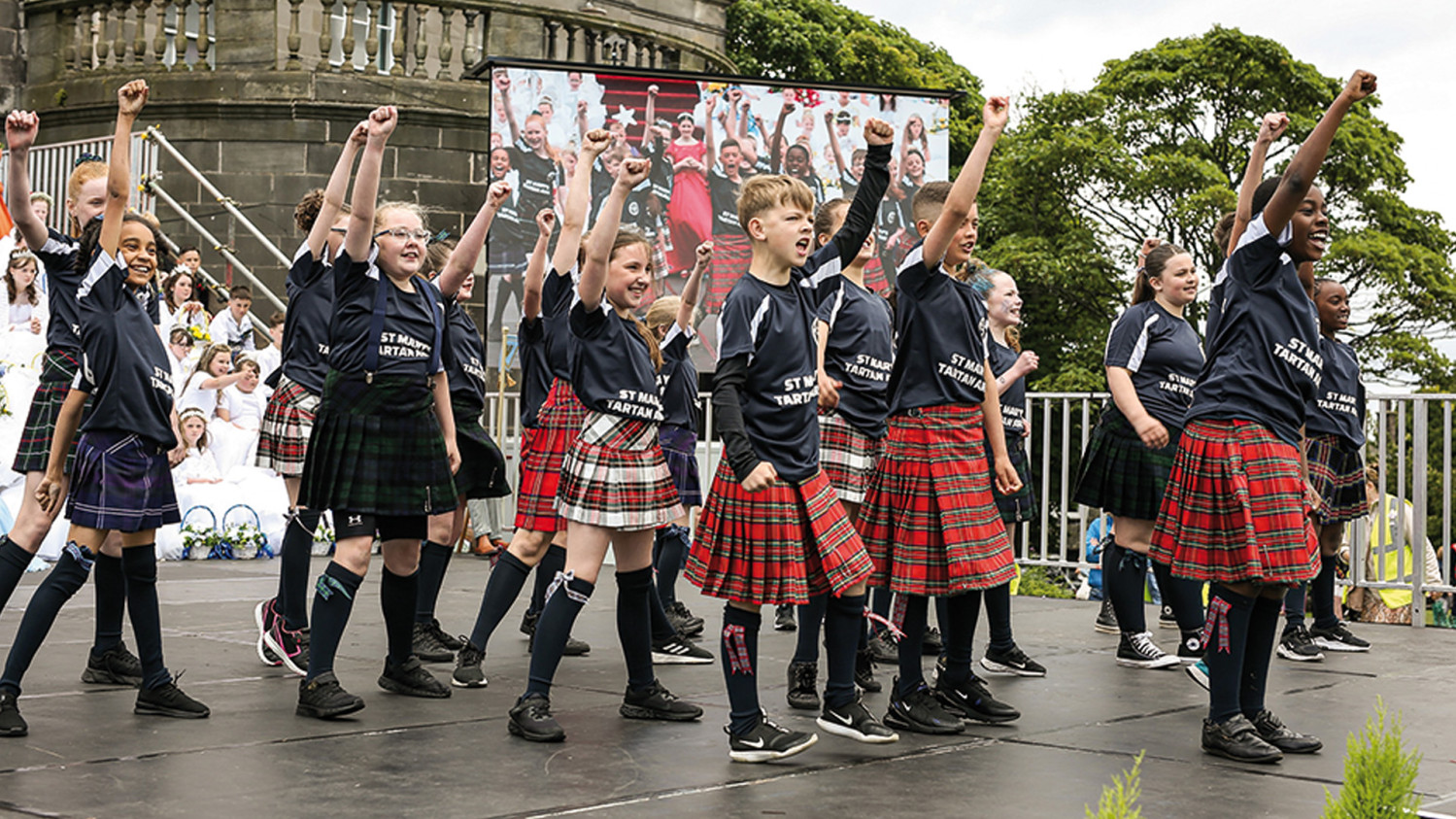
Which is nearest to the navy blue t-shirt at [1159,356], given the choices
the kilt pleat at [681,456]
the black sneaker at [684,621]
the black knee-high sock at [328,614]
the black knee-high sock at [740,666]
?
the kilt pleat at [681,456]

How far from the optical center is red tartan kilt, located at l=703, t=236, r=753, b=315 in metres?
18.2

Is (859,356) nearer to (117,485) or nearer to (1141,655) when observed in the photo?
(1141,655)

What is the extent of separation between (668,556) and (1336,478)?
3.40m

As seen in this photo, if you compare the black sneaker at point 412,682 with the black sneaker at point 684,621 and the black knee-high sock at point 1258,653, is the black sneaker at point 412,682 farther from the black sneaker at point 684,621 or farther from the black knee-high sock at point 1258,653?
the black knee-high sock at point 1258,653

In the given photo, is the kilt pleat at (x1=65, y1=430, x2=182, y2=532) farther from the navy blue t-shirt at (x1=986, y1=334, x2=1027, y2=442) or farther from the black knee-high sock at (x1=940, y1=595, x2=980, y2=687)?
the navy blue t-shirt at (x1=986, y1=334, x2=1027, y2=442)

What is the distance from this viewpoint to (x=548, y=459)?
746cm

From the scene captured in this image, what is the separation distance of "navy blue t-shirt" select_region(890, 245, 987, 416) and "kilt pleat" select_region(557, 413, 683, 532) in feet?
3.10

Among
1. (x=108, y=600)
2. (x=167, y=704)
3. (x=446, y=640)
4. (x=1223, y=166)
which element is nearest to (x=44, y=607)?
(x=167, y=704)

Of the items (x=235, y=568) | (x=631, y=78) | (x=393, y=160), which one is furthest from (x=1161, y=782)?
(x=393, y=160)

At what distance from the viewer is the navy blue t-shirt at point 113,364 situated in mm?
5734

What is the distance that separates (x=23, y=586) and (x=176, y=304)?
16.8 ft

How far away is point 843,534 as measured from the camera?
5.35 metres

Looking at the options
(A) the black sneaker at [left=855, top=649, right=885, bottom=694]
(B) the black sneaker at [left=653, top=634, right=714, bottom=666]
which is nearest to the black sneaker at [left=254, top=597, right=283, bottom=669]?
(B) the black sneaker at [left=653, top=634, right=714, bottom=666]

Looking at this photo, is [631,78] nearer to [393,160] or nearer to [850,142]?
[850,142]
